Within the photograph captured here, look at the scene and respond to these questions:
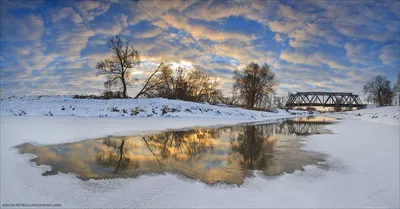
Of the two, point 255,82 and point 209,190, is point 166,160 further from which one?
point 255,82

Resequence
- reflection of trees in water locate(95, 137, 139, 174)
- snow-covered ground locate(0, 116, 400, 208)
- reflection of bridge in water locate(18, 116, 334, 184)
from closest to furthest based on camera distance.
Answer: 1. snow-covered ground locate(0, 116, 400, 208)
2. reflection of bridge in water locate(18, 116, 334, 184)
3. reflection of trees in water locate(95, 137, 139, 174)

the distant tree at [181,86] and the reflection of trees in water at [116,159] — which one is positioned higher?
the distant tree at [181,86]

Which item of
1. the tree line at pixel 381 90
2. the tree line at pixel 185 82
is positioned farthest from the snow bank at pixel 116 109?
the tree line at pixel 381 90

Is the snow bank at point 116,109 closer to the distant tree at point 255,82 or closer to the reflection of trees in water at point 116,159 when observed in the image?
the reflection of trees in water at point 116,159

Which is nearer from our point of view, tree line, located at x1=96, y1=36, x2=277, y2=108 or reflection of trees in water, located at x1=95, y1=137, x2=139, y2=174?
reflection of trees in water, located at x1=95, y1=137, x2=139, y2=174

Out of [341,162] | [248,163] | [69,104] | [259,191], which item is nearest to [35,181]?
[259,191]

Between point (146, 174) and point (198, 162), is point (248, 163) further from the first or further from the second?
point (146, 174)

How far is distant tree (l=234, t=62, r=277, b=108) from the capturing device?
42312mm

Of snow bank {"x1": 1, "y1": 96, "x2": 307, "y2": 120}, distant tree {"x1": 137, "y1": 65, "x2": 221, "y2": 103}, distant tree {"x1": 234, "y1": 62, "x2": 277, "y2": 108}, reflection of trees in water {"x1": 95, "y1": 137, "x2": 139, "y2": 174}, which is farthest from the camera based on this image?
distant tree {"x1": 234, "y1": 62, "x2": 277, "y2": 108}

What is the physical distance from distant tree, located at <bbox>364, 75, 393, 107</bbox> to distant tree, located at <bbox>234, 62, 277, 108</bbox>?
3660cm

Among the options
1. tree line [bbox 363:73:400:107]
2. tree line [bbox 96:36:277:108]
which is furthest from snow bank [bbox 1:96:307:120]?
tree line [bbox 363:73:400:107]

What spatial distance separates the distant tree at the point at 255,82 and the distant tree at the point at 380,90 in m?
36.6

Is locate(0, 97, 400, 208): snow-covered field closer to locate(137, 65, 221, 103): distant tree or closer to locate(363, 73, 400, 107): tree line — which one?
locate(137, 65, 221, 103): distant tree

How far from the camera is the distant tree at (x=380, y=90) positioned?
191 feet
